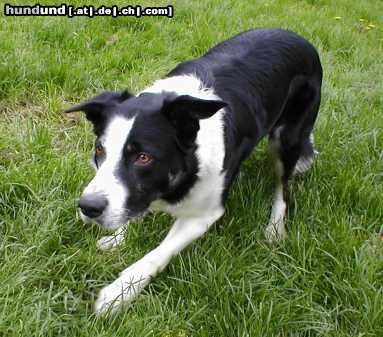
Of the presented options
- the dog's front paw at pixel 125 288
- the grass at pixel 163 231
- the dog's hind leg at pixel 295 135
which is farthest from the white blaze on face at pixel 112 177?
the dog's hind leg at pixel 295 135

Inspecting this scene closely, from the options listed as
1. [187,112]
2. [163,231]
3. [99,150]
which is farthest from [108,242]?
[187,112]

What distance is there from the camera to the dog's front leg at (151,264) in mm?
2581

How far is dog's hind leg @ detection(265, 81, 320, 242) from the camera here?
3611mm

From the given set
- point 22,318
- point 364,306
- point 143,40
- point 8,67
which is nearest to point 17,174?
point 22,318

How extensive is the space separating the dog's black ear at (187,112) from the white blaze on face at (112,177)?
19 cm

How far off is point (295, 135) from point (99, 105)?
1.50 meters

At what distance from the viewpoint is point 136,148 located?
7.86 ft

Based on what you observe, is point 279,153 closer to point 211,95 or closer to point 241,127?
point 241,127

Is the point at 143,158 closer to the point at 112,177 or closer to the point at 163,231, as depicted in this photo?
the point at 112,177

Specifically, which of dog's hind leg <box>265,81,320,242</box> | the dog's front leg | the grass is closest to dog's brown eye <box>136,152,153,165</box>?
the dog's front leg

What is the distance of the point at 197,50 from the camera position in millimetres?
5340

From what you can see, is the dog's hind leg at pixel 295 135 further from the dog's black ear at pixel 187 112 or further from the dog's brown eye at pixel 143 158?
the dog's brown eye at pixel 143 158

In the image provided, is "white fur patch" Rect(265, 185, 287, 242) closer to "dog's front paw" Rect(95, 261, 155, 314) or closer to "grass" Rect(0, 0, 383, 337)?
"grass" Rect(0, 0, 383, 337)

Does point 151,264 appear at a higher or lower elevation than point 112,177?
lower
